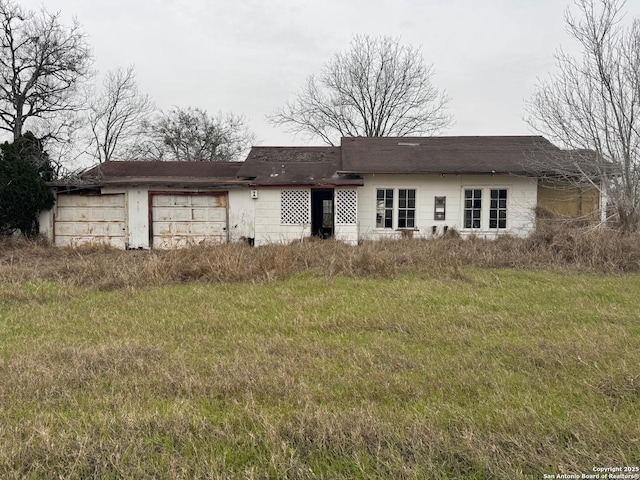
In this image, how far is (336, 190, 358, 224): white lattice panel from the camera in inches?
575

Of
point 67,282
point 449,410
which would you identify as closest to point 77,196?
point 67,282

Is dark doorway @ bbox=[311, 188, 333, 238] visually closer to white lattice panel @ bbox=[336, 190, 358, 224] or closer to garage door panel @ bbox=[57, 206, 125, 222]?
white lattice panel @ bbox=[336, 190, 358, 224]

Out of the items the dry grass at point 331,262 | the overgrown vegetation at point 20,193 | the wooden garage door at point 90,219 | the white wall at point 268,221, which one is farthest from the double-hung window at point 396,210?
the overgrown vegetation at point 20,193

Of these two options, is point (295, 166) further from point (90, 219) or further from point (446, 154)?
point (90, 219)

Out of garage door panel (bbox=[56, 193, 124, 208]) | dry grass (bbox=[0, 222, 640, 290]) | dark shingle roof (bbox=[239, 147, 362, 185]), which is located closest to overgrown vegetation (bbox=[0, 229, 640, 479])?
dry grass (bbox=[0, 222, 640, 290])

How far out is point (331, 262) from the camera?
360 inches

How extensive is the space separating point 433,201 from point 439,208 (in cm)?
35

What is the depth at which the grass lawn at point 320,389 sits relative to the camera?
8.20 ft

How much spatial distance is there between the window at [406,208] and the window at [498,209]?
2.85 m

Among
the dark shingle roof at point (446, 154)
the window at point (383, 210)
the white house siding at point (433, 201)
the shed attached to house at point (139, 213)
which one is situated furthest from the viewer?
the window at point (383, 210)

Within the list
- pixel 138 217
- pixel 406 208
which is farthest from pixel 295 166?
pixel 138 217

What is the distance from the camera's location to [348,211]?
1464cm

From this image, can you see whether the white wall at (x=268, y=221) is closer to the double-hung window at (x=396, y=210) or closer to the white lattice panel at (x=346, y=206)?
the white lattice panel at (x=346, y=206)

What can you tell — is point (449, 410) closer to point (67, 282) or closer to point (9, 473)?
point (9, 473)
